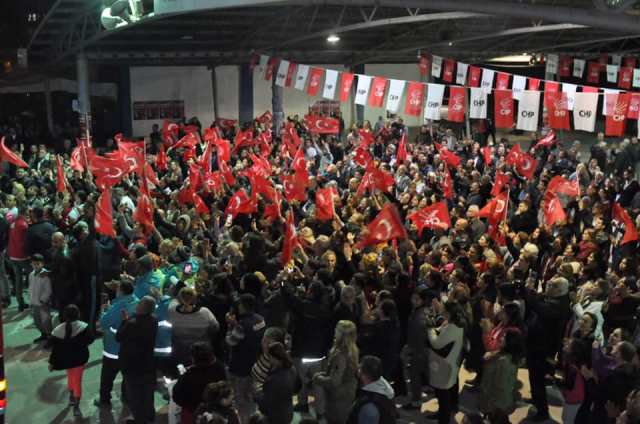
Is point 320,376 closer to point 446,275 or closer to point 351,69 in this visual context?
point 446,275

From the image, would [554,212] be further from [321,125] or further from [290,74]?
[290,74]

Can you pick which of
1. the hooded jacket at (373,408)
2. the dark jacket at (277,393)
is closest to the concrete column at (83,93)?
the dark jacket at (277,393)

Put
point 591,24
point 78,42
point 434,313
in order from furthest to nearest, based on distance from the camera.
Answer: point 78,42, point 591,24, point 434,313

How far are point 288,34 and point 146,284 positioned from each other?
20444 millimetres

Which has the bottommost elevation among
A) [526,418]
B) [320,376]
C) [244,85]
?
[526,418]

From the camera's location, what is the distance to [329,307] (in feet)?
25.0

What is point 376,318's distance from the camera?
23.6ft

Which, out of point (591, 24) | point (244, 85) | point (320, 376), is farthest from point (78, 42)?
point (320, 376)

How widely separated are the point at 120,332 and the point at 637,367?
474 centimetres

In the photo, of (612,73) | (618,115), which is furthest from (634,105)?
(612,73)

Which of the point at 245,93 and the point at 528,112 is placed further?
the point at 245,93

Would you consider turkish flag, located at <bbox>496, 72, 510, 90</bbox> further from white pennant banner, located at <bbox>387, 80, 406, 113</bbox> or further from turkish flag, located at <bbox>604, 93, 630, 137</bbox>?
turkish flag, located at <bbox>604, 93, 630, 137</bbox>

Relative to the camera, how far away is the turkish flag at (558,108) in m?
16.1

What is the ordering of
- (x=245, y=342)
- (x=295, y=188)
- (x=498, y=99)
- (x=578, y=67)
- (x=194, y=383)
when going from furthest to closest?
(x=578, y=67)
(x=498, y=99)
(x=295, y=188)
(x=245, y=342)
(x=194, y=383)
